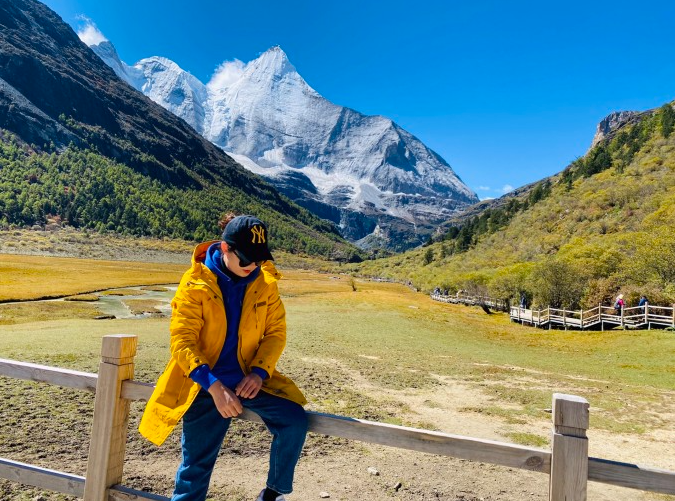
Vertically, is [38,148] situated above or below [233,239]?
above

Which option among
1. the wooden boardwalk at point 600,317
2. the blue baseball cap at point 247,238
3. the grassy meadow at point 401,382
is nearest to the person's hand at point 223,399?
the blue baseball cap at point 247,238

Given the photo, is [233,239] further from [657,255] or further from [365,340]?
[657,255]

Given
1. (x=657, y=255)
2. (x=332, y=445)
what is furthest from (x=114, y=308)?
(x=657, y=255)

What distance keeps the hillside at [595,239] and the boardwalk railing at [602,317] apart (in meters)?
1.49

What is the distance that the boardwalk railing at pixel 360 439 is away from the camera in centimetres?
276

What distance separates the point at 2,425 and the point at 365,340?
17.0 m

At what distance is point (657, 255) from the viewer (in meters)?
29.7

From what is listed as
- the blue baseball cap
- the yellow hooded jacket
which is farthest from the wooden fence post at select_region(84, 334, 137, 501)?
the blue baseball cap

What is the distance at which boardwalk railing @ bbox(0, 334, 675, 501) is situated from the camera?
9.05 ft

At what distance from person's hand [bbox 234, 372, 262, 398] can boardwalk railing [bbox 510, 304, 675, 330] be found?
30.0 meters

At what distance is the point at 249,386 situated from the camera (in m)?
3.14

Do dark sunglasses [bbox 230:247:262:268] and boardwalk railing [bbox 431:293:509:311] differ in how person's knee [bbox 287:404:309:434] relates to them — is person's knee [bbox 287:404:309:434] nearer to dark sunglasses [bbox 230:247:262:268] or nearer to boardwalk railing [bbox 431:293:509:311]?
dark sunglasses [bbox 230:247:262:268]

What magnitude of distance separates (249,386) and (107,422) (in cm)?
141

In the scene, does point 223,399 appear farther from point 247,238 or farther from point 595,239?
point 595,239
